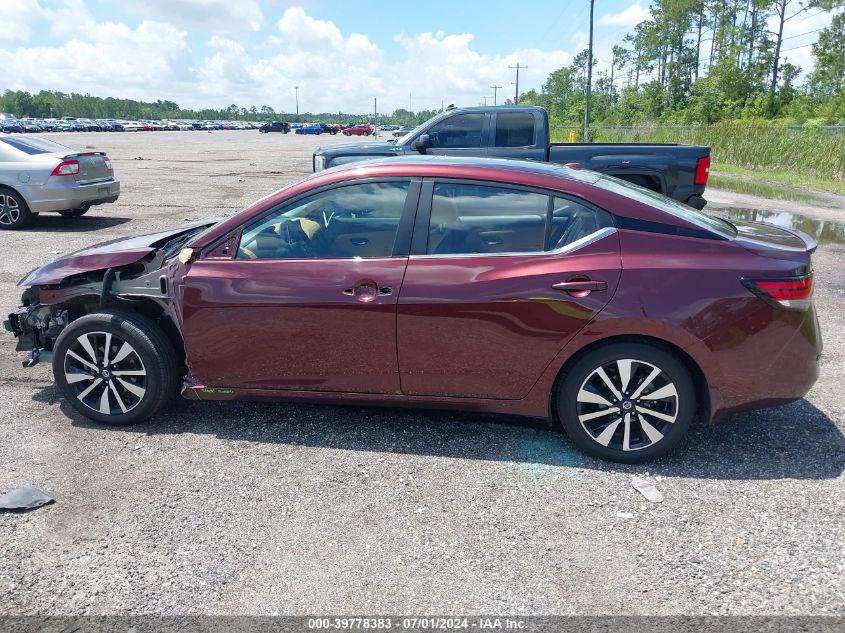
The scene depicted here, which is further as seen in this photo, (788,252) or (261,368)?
(261,368)

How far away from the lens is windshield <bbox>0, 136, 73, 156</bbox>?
1194 centimetres

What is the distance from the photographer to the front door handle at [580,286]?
3590mm

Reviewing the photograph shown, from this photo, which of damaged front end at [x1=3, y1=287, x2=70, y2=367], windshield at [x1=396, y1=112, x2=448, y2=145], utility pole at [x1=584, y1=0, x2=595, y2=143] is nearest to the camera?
damaged front end at [x1=3, y1=287, x2=70, y2=367]

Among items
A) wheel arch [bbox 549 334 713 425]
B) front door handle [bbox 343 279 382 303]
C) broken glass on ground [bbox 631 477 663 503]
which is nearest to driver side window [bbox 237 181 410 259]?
front door handle [bbox 343 279 382 303]

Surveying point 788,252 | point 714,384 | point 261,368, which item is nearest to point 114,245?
point 261,368

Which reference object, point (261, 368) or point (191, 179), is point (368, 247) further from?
point (191, 179)

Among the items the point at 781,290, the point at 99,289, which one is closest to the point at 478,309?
the point at 781,290

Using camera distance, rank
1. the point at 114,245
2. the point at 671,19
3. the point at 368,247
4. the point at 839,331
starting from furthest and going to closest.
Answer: the point at 671,19 < the point at 839,331 < the point at 114,245 < the point at 368,247

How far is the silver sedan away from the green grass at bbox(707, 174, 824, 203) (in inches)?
606

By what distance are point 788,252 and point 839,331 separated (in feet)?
10.4

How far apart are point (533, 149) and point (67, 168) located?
792 centimetres

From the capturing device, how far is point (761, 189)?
18875 millimetres

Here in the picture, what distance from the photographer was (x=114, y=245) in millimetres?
4773

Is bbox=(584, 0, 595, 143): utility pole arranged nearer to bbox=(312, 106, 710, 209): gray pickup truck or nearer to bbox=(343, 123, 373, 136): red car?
bbox=(312, 106, 710, 209): gray pickup truck
